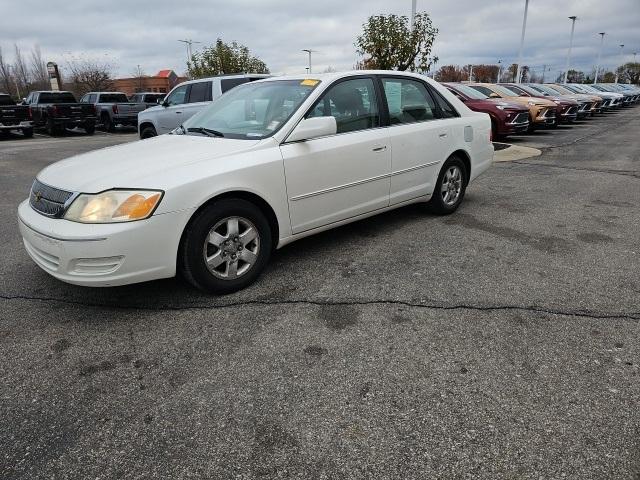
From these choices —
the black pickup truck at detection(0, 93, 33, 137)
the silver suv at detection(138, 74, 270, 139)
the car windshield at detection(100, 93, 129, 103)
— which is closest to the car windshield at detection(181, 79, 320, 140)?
the silver suv at detection(138, 74, 270, 139)

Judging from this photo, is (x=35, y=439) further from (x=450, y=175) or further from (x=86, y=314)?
(x=450, y=175)

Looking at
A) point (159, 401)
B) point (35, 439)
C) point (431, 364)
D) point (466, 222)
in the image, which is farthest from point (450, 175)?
point (35, 439)

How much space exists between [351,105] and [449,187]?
5.89 feet

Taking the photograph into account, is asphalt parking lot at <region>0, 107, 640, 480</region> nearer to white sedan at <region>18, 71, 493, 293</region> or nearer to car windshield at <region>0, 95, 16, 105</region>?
white sedan at <region>18, 71, 493, 293</region>

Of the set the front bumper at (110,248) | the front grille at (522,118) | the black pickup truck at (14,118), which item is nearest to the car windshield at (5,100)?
the black pickup truck at (14,118)

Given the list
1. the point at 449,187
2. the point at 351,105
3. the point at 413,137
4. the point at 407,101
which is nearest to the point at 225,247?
the point at 351,105

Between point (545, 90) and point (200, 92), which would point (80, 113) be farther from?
point (545, 90)

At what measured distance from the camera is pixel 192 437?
84.4 inches

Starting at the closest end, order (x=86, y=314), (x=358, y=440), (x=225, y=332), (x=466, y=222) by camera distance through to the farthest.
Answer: (x=358, y=440) → (x=225, y=332) → (x=86, y=314) → (x=466, y=222)

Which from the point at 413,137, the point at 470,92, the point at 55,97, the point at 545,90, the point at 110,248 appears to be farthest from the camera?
the point at 545,90

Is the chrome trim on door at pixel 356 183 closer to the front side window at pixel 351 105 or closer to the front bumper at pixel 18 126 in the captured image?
the front side window at pixel 351 105

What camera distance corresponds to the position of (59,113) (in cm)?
1891

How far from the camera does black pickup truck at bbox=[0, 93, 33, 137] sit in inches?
687

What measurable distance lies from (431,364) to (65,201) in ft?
8.24
